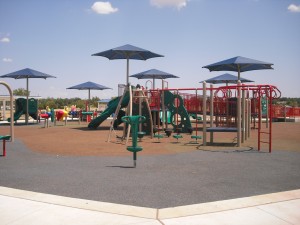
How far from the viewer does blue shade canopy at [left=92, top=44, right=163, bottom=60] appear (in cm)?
1623

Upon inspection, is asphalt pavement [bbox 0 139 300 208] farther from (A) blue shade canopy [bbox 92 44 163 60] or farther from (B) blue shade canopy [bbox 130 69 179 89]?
(B) blue shade canopy [bbox 130 69 179 89]

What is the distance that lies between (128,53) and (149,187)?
12871 millimetres

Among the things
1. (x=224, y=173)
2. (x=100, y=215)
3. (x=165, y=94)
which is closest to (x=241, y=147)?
(x=224, y=173)

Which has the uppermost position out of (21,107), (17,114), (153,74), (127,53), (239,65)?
(127,53)

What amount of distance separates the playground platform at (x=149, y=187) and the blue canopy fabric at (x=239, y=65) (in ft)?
28.9

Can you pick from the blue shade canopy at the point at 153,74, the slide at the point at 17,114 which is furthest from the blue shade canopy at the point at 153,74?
the slide at the point at 17,114

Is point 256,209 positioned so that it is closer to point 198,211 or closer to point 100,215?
point 198,211

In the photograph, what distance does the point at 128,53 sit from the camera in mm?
17266

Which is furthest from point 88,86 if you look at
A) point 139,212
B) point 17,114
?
point 139,212

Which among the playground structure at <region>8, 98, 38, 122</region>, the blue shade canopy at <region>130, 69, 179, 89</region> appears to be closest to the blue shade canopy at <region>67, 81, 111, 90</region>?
the blue shade canopy at <region>130, 69, 179, 89</region>

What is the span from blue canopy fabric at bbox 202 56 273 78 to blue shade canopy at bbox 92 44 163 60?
11.5 feet

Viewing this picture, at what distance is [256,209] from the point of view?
4.14 m

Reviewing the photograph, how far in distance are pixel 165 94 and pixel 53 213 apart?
11505mm

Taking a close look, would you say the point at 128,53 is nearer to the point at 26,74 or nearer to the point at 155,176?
the point at 26,74
